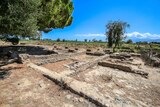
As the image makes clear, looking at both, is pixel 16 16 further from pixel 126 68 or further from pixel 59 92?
pixel 126 68

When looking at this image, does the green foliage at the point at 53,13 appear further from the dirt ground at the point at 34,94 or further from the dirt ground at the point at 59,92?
the dirt ground at the point at 34,94

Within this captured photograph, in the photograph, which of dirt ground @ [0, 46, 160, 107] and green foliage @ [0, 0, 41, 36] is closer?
dirt ground @ [0, 46, 160, 107]

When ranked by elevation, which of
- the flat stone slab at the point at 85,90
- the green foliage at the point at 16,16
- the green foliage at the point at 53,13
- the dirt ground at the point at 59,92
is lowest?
the dirt ground at the point at 59,92

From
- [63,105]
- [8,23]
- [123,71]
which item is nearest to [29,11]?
[8,23]

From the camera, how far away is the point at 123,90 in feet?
24.3

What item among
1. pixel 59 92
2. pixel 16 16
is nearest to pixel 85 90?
pixel 59 92

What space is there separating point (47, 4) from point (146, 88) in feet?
52.2

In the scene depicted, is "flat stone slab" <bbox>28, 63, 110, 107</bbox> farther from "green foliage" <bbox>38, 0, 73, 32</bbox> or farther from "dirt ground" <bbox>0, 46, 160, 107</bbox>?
"green foliage" <bbox>38, 0, 73, 32</bbox>

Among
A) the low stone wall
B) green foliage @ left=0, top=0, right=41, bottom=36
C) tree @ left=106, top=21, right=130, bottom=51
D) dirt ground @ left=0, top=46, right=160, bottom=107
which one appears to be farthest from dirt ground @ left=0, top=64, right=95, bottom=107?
tree @ left=106, top=21, right=130, bottom=51

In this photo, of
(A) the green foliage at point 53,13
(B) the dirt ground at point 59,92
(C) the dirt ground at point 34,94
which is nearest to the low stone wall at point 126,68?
(B) the dirt ground at point 59,92

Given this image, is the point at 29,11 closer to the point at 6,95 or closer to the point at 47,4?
the point at 6,95

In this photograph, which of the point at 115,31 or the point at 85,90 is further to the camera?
the point at 115,31

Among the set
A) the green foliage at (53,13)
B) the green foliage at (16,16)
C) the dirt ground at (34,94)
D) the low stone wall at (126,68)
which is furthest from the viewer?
the green foliage at (53,13)

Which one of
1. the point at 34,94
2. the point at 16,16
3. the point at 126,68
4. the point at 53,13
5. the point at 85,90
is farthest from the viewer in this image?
the point at 53,13
